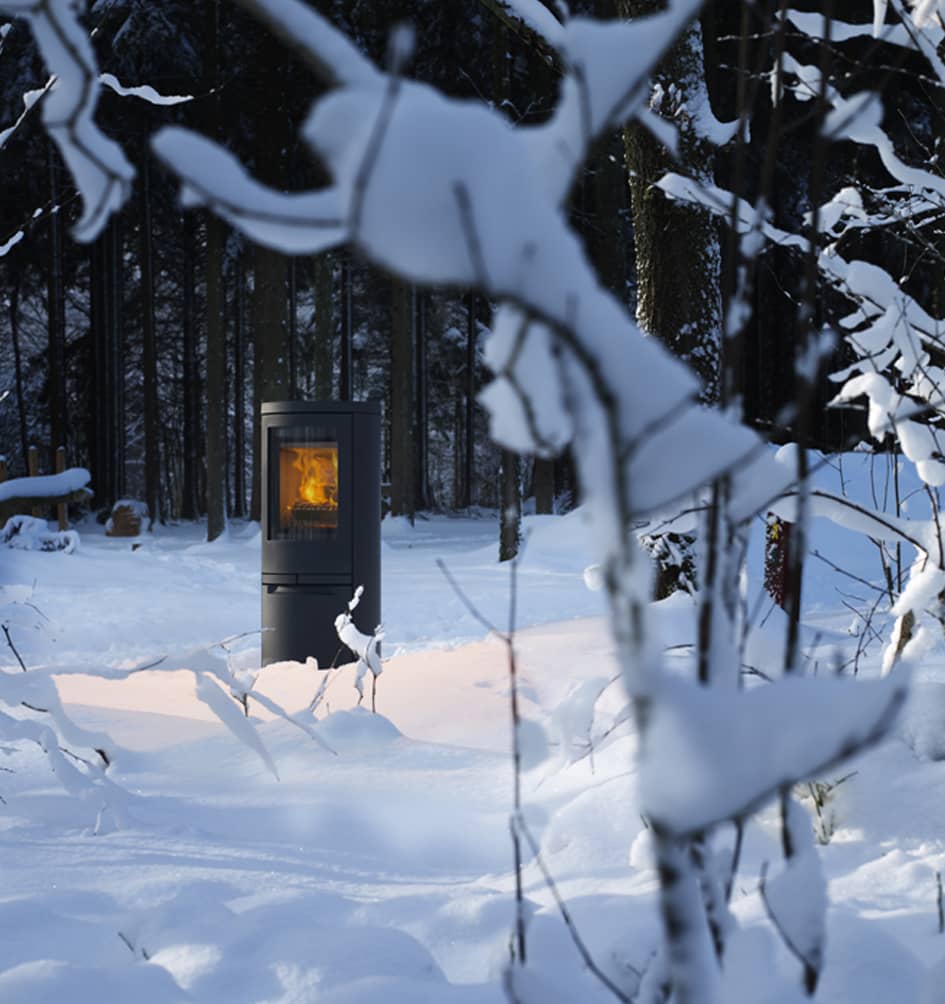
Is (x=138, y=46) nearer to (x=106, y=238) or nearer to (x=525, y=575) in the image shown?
(x=106, y=238)

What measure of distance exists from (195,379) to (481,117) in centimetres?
2373

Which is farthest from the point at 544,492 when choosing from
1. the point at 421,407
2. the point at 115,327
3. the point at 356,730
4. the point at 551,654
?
the point at 356,730

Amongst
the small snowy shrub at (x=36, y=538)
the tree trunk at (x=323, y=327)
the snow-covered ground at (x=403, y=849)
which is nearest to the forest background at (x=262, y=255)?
the tree trunk at (x=323, y=327)

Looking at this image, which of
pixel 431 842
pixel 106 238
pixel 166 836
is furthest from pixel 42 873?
pixel 106 238

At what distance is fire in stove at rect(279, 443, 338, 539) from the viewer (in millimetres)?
6309

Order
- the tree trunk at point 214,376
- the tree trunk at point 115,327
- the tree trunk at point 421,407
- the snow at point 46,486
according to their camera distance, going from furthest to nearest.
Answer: the tree trunk at point 421,407 → the tree trunk at point 115,327 → the tree trunk at point 214,376 → the snow at point 46,486

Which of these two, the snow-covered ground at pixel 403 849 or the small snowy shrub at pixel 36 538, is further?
the small snowy shrub at pixel 36 538

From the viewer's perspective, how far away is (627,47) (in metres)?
0.76

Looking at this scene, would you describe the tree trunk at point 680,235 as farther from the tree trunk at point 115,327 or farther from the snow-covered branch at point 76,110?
the tree trunk at point 115,327

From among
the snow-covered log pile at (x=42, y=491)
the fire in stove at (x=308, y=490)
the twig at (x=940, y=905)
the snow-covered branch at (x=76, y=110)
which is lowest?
the twig at (x=940, y=905)

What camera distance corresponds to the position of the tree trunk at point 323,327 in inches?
630

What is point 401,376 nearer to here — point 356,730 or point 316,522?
→ point 316,522

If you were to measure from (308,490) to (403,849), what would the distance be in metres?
3.63

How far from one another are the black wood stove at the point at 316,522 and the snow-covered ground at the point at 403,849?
2.75 feet
